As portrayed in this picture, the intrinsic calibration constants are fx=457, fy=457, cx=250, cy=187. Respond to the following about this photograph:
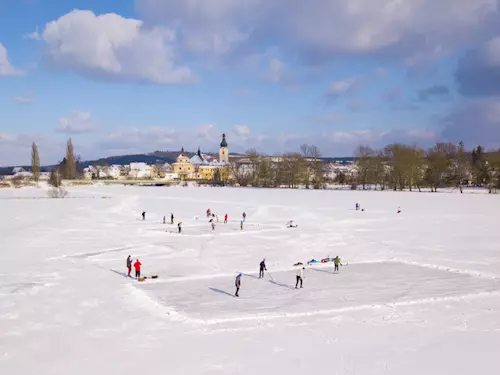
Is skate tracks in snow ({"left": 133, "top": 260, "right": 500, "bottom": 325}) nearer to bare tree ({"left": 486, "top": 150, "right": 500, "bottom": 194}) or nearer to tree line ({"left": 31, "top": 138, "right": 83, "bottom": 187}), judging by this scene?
bare tree ({"left": 486, "top": 150, "right": 500, "bottom": 194})

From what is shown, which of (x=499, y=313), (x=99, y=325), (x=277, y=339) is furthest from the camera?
(x=499, y=313)

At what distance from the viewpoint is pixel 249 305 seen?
12.8 meters

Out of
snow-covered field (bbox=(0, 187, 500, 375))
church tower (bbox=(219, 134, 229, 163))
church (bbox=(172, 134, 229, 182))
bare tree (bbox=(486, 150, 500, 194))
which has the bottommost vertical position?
snow-covered field (bbox=(0, 187, 500, 375))

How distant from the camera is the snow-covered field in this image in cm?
905

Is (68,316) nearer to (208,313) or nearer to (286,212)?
(208,313)

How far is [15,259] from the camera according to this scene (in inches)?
752

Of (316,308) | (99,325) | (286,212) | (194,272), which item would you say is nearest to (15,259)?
(194,272)

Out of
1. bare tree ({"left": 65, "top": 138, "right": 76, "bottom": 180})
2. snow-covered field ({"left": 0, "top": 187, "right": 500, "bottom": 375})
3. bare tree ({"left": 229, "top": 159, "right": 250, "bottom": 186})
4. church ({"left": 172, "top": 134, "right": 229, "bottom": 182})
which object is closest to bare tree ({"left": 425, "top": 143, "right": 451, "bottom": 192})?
bare tree ({"left": 229, "top": 159, "right": 250, "bottom": 186})

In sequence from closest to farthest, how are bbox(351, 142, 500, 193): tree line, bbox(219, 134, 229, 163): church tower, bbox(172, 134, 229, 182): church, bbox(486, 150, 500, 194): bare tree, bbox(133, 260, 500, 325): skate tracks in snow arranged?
bbox(133, 260, 500, 325): skate tracks in snow < bbox(486, 150, 500, 194): bare tree < bbox(351, 142, 500, 193): tree line < bbox(172, 134, 229, 182): church < bbox(219, 134, 229, 163): church tower

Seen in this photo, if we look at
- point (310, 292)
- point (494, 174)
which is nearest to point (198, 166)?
point (494, 174)

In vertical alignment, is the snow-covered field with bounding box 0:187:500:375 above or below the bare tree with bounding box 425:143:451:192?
below

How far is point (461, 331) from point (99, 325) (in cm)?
855

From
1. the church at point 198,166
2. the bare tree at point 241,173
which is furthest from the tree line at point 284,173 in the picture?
the church at point 198,166

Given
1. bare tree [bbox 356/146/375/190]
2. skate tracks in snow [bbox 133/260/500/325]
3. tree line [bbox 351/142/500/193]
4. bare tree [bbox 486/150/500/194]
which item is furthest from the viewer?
bare tree [bbox 356/146/375/190]
